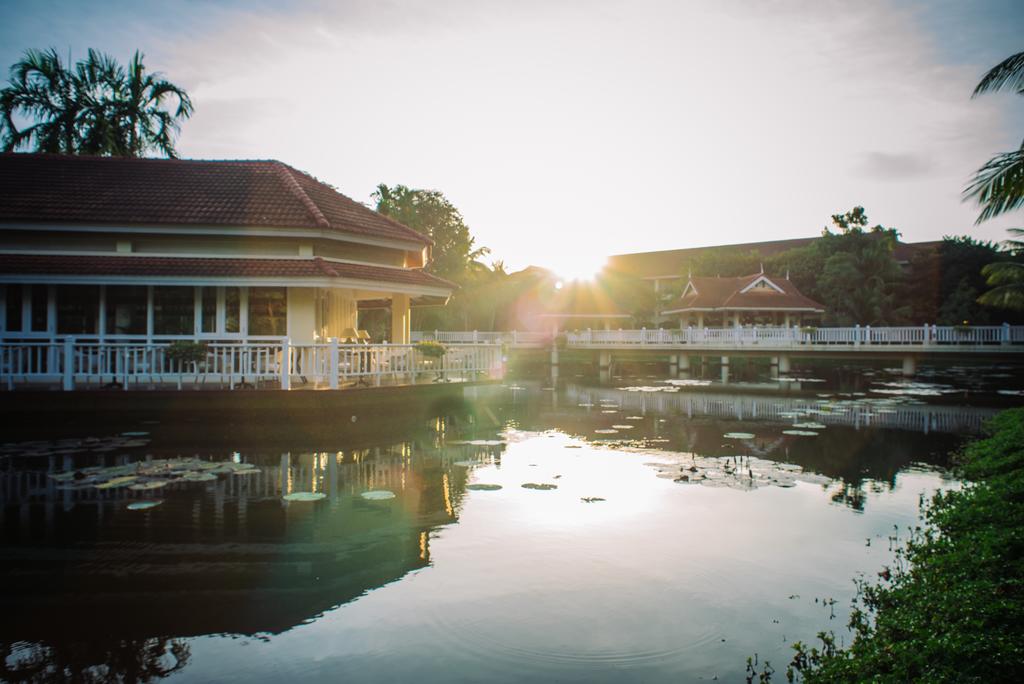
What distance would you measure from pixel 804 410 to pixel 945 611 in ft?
54.8

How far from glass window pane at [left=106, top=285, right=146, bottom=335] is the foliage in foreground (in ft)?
56.5

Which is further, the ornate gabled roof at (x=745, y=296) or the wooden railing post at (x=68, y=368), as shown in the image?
the ornate gabled roof at (x=745, y=296)

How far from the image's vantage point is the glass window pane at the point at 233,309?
17953mm

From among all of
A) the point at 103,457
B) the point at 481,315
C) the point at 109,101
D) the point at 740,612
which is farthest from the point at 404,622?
the point at 481,315

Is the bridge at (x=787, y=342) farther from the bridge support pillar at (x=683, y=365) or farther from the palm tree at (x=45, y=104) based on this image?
the palm tree at (x=45, y=104)

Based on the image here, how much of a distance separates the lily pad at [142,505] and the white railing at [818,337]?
32.8 meters

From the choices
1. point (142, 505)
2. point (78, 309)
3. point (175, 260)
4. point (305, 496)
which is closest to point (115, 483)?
point (142, 505)

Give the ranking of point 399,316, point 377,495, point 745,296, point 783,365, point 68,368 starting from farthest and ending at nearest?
point 745,296, point 783,365, point 399,316, point 68,368, point 377,495

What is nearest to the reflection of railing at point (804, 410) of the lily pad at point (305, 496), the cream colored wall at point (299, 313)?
the cream colored wall at point (299, 313)

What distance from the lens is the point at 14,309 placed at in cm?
1756

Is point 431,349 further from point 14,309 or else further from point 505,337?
point 505,337

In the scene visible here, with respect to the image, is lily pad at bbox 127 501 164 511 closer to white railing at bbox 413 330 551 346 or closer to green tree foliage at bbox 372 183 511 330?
white railing at bbox 413 330 551 346

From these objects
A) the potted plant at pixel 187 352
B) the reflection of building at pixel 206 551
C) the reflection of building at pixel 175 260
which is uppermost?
the reflection of building at pixel 175 260

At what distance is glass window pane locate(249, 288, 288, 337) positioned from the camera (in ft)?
59.2
